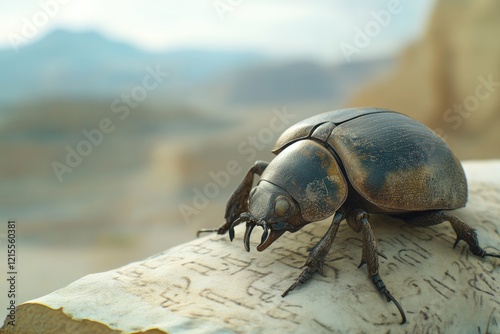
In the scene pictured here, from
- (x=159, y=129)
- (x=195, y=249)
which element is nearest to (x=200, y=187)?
(x=159, y=129)

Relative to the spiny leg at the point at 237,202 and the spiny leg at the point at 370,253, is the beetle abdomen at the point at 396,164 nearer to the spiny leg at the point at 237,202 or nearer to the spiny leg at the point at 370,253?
the spiny leg at the point at 370,253
